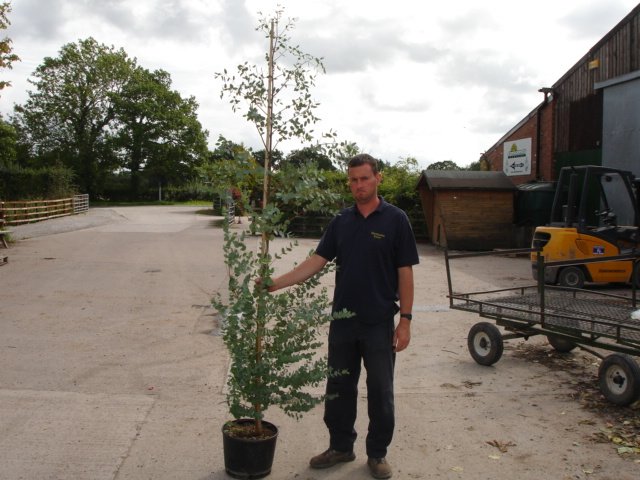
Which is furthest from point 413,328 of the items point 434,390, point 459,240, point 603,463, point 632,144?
point 459,240

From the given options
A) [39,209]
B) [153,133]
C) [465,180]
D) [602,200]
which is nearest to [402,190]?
[465,180]

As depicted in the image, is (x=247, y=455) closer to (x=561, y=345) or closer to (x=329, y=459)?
(x=329, y=459)

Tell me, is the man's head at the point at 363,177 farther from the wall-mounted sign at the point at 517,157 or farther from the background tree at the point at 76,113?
the background tree at the point at 76,113

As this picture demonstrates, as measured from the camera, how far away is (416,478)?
413 centimetres

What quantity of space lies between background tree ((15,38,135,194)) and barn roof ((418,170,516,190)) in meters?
46.2

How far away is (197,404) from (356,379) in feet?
6.57

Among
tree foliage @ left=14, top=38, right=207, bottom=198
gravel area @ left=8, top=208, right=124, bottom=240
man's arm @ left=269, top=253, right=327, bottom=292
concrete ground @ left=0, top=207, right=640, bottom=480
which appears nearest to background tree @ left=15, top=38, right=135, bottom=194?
tree foliage @ left=14, top=38, right=207, bottom=198

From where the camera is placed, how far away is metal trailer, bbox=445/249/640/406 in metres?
5.48

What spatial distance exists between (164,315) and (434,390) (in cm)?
510

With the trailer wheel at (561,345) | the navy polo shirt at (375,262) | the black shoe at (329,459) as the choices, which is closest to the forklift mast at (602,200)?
the trailer wheel at (561,345)

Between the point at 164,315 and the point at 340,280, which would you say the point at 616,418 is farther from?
the point at 164,315

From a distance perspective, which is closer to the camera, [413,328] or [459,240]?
[413,328]

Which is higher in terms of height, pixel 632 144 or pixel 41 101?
pixel 41 101

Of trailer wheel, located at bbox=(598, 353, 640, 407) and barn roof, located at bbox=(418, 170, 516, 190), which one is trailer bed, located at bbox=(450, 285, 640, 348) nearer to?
trailer wheel, located at bbox=(598, 353, 640, 407)
